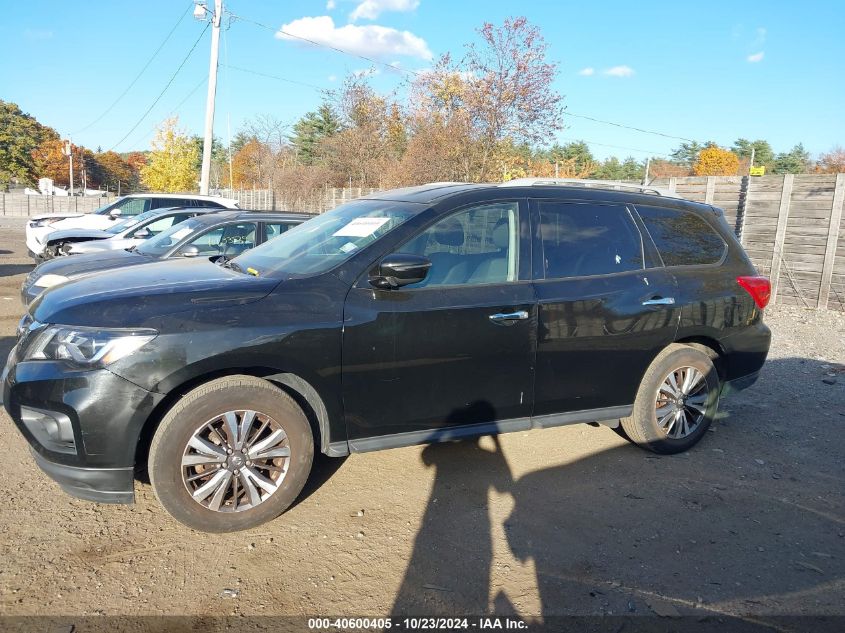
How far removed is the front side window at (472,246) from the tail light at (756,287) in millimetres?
2041

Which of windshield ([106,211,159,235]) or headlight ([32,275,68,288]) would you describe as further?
windshield ([106,211,159,235])

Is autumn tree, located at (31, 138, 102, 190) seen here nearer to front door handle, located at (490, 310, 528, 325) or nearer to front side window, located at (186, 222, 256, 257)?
front side window, located at (186, 222, 256, 257)

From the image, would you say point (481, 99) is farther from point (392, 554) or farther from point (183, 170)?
point (183, 170)

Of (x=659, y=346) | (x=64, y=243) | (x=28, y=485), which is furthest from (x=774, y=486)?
(x=64, y=243)

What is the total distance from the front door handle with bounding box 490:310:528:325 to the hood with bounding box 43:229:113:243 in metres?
9.04

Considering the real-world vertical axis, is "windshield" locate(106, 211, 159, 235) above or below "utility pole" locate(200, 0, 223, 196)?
below

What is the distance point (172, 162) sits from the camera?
1993 inches

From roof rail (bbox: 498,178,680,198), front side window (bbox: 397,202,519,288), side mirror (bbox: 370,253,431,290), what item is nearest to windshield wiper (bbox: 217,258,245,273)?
side mirror (bbox: 370,253,431,290)

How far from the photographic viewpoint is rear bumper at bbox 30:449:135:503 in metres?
3.13

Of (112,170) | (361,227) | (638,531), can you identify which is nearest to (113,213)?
(361,227)

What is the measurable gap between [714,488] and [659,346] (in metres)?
1.02

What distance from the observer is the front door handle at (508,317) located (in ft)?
12.5

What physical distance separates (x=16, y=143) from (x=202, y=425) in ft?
258

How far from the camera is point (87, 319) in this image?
10.2 feet
